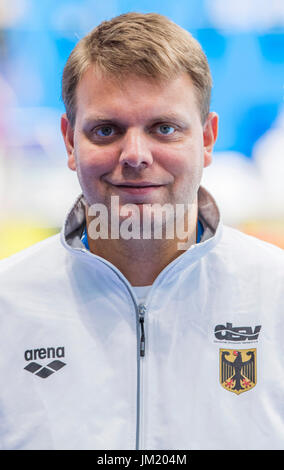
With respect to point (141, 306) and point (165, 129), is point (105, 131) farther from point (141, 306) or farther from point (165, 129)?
point (141, 306)

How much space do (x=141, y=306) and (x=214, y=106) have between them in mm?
1113

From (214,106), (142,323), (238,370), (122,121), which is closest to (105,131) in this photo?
(122,121)

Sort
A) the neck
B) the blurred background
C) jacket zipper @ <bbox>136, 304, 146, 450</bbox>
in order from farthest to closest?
the blurred background < the neck < jacket zipper @ <bbox>136, 304, 146, 450</bbox>

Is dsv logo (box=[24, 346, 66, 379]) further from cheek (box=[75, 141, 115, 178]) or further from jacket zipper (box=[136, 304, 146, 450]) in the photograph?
cheek (box=[75, 141, 115, 178])

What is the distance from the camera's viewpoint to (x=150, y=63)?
112 centimetres

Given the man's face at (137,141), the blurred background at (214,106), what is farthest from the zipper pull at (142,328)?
the blurred background at (214,106)

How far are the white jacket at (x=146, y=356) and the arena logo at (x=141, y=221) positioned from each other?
0.27 ft

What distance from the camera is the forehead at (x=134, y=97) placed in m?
1.11

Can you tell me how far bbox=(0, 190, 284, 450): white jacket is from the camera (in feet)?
3.52

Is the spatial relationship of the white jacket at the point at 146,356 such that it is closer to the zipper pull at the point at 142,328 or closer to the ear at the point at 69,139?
the zipper pull at the point at 142,328

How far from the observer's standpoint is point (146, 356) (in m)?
1.11

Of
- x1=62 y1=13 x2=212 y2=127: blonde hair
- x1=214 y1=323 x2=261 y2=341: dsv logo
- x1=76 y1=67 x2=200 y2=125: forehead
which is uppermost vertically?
x1=62 y1=13 x2=212 y2=127: blonde hair

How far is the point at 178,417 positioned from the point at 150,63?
741mm

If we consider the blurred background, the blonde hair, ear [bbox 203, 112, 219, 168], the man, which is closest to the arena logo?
the man
